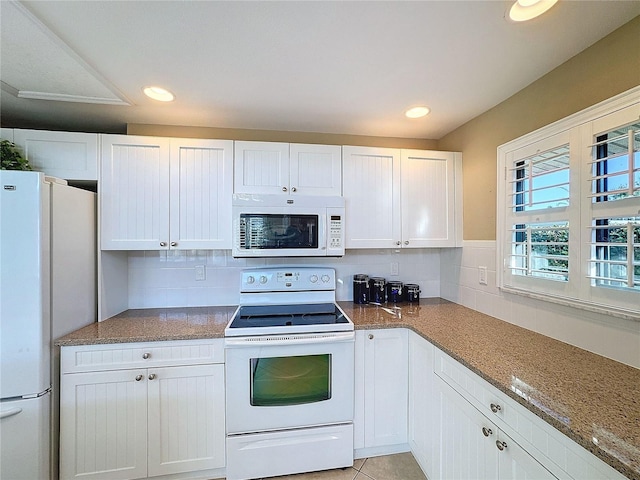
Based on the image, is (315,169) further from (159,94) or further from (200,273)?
(200,273)

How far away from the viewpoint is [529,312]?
1.60m

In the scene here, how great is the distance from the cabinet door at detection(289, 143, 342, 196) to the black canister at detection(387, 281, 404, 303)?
0.92 m

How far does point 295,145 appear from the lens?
6.73 ft

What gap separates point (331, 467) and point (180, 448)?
2.95 feet

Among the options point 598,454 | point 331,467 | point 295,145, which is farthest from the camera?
point 295,145

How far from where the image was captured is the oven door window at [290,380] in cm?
162

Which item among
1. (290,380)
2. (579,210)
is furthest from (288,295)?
(579,210)

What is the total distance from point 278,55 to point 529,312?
1.95 metres

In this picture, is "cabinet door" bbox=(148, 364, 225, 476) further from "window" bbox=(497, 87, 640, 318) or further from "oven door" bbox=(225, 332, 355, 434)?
"window" bbox=(497, 87, 640, 318)

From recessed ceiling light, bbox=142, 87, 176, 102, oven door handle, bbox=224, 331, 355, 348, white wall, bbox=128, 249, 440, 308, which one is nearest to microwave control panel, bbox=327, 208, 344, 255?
white wall, bbox=128, 249, 440, 308

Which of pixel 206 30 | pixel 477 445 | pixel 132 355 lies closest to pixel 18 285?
pixel 132 355

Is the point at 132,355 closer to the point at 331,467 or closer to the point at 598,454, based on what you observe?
the point at 331,467

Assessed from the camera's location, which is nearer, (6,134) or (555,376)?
(555,376)

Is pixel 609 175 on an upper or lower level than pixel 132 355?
upper
